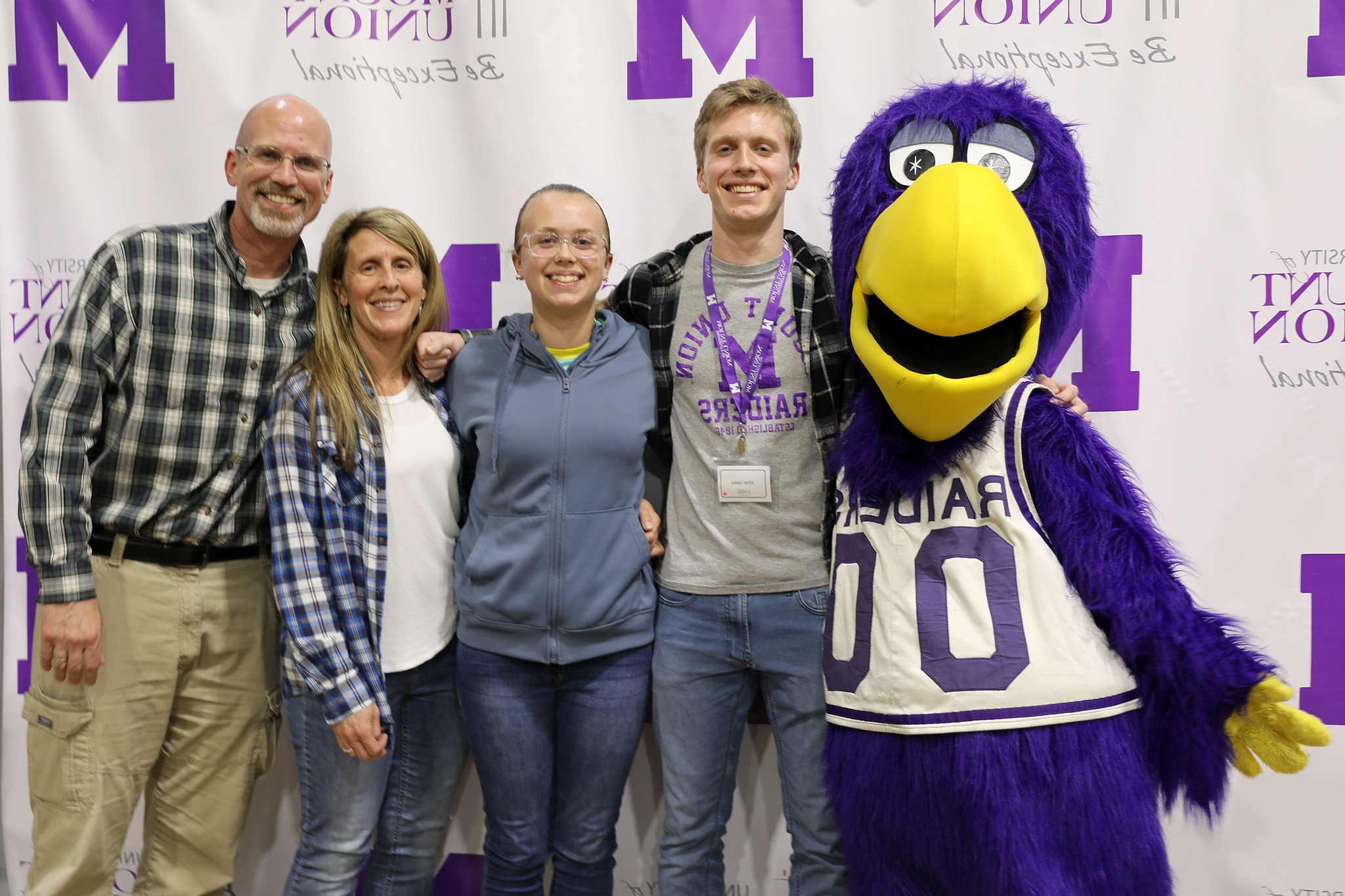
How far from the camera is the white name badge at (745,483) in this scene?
1577mm

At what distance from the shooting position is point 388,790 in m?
1.76

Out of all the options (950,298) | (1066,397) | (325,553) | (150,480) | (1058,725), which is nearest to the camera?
(950,298)

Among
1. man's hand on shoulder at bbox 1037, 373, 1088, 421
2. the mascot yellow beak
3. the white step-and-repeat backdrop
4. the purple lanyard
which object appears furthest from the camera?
the white step-and-repeat backdrop

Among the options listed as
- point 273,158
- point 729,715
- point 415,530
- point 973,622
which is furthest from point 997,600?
point 273,158

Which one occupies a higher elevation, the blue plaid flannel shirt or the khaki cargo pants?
the blue plaid flannel shirt

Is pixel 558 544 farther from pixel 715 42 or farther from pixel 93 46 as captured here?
pixel 93 46

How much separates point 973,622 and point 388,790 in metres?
1.18

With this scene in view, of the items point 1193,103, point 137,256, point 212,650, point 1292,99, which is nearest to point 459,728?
point 212,650

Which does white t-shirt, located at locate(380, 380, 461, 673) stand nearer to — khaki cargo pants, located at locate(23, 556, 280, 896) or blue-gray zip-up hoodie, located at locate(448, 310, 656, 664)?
blue-gray zip-up hoodie, located at locate(448, 310, 656, 664)

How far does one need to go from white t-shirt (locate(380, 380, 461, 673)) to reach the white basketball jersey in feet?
2.47

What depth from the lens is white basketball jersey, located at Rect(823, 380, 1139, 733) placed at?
49.5 inches

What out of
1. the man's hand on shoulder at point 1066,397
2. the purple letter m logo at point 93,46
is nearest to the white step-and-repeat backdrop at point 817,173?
the purple letter m logo at point 93,46

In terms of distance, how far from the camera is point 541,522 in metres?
1.57

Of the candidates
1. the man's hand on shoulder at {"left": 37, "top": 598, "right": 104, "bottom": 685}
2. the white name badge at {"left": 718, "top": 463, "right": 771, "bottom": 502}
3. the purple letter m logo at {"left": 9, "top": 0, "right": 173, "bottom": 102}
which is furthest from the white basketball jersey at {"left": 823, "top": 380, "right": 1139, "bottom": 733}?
the purple letter m logo at {"left": 9, "top": 0, "right": 173, "bottom": 102}
